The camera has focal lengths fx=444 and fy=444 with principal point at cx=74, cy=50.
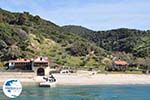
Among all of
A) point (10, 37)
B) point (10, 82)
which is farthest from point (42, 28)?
point (10, 82)

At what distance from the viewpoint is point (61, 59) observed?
4749 inches

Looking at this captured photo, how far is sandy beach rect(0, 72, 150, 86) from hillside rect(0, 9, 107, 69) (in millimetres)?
18295

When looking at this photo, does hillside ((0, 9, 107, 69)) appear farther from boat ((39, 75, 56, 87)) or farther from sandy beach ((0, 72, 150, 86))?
boat ((39, 75, 56, 87))

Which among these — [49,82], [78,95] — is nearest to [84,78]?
[49,82]

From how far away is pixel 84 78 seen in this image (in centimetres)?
9719

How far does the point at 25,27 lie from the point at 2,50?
3305cm

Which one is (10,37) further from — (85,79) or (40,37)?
(85,79)

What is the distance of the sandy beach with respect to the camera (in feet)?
304

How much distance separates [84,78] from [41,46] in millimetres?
41373

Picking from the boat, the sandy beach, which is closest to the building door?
the sandy beach

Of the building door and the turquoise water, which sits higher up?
the building door

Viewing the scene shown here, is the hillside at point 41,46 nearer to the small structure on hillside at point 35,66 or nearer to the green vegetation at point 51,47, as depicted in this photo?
the green vegetation at point 51,47

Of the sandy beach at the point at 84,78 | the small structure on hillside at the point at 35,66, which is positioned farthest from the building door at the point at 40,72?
the sandy beach at the point at 84,78

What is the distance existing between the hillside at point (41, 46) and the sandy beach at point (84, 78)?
18295mm
